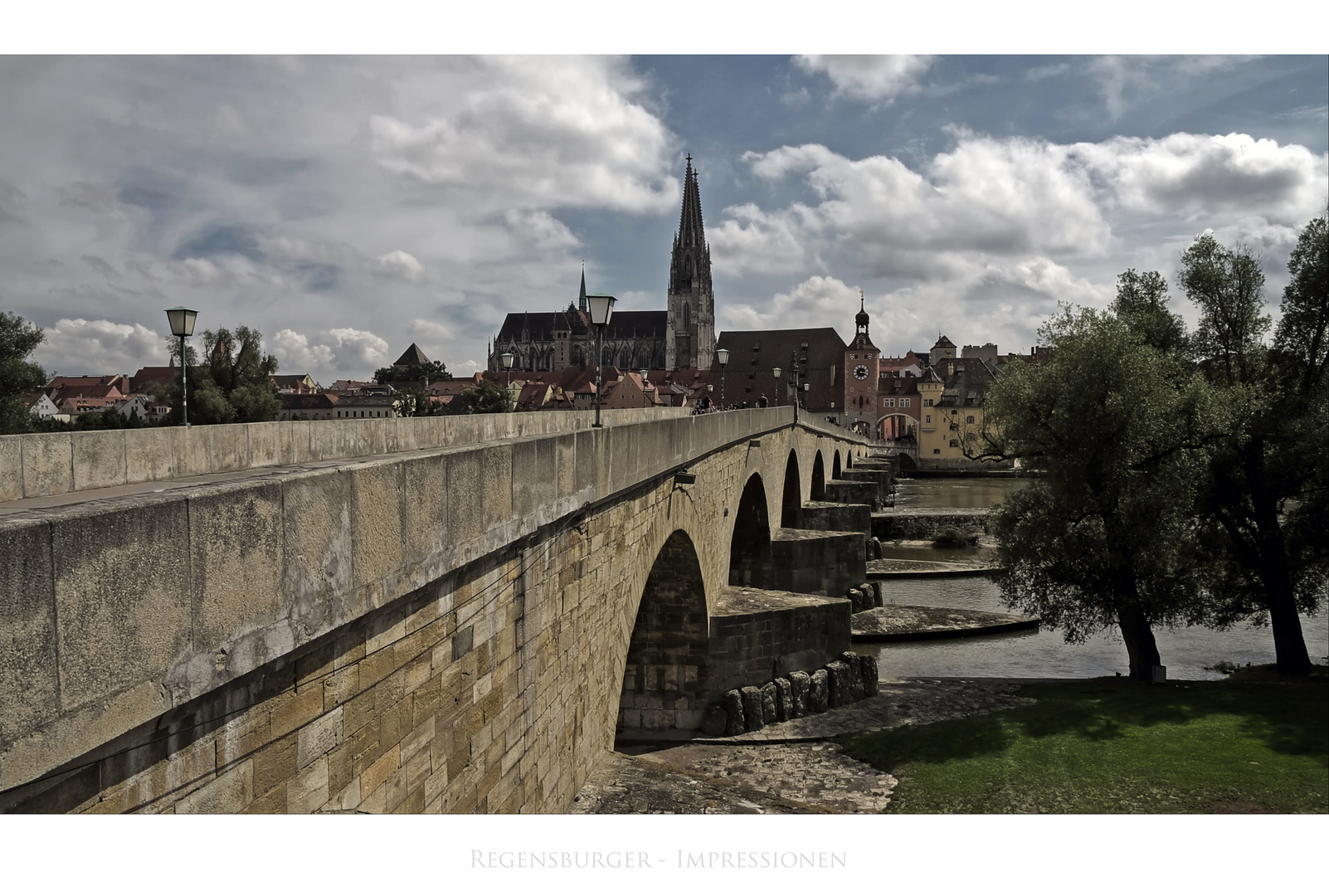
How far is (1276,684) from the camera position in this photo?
61.3 feet

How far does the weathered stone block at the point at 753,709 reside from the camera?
659 inches

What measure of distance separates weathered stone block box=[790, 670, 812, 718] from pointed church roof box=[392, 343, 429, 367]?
126 meters

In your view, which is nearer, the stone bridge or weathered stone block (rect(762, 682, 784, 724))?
the stone bridge

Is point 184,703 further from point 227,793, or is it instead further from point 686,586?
point 686,586

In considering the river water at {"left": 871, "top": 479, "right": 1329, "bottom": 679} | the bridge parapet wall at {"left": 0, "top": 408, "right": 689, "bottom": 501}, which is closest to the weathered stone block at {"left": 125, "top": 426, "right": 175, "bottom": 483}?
the bridge parapet wall at {"left": 0, "top": 408, "right": 689, "bottom": 501}

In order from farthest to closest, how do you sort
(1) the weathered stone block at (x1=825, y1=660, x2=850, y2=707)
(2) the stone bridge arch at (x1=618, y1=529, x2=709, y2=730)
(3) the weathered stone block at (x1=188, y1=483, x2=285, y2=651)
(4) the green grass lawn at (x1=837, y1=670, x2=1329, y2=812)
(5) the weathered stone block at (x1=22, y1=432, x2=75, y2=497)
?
(1) the weathered stone block at (x1=825, y1=660, x2=850, y2=707)
(2) the stone bridge arch at (x1=618, y1=529, x2=709, y2=730)
(4) the green grass lawn at (x1=837, y1=670, x2=1329, y2=812)
(5) the weathered stone block at (x1=22, y1=432, x2=75, y2=497)
(3) the weathered stone block at (x1=188, y1=483, x2=285, y2=651)

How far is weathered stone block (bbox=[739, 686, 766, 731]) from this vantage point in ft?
55.0

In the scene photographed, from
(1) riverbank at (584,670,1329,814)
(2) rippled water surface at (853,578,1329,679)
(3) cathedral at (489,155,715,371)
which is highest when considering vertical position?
(3) cathedral at (489,155,715,371)

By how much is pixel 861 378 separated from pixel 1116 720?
278 ft

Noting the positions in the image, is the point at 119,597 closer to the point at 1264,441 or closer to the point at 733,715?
the point at 733,715

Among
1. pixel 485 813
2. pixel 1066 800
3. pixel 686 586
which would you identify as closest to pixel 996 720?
pixel 1066 800

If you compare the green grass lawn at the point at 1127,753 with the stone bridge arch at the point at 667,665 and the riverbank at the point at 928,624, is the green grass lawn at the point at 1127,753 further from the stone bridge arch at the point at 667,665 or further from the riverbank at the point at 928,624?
the riverbank at the point at 928,624

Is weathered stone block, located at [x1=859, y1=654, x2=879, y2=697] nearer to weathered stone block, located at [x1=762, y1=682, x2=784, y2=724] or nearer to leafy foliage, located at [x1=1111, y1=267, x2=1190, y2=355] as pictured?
weathered stone block, located at [x1=762, y1=682, x2=784, y2=724]

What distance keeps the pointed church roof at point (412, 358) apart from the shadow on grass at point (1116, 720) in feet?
420
